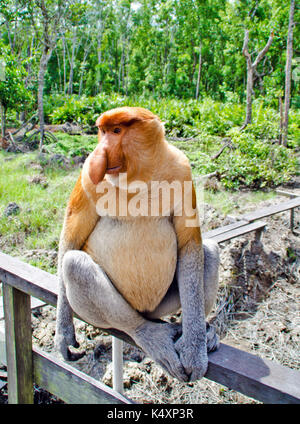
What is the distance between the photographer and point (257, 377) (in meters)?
1.21

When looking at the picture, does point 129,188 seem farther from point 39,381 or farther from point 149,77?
point 149,77

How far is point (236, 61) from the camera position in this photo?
2350 centimetres

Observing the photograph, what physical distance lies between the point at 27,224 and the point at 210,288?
352 cm

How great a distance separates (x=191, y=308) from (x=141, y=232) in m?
0.40

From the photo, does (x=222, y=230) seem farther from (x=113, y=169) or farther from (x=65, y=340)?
(x=113, y=169)

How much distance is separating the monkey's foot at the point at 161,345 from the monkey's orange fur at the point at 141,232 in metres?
0.13

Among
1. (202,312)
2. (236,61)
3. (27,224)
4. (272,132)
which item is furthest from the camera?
(236,61)

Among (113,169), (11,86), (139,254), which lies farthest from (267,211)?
(11,86)

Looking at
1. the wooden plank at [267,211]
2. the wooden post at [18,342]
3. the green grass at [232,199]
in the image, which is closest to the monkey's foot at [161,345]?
the wooden post at [18,342]

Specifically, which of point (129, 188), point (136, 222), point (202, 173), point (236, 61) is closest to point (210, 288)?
point (136, 222)

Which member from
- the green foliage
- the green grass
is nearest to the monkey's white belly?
the green grass

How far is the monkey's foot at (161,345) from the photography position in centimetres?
155

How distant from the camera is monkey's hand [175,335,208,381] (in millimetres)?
1436

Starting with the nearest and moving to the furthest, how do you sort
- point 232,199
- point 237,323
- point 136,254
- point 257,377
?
1. point 257,377
2. point 136,254
3. point 237,323
4. point 232,199
